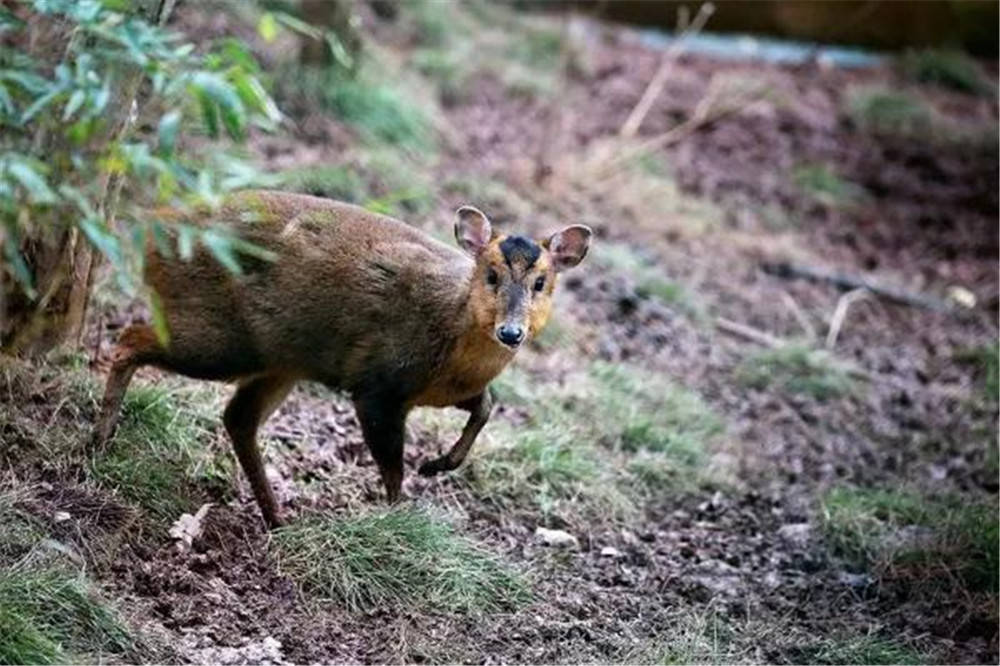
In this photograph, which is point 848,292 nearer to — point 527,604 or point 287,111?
point 287,111

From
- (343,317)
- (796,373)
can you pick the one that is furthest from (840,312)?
(343,317)

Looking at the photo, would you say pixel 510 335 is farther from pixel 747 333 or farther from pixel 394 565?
pixel 747 333

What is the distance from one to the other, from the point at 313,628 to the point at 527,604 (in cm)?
79

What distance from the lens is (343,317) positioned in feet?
18.9

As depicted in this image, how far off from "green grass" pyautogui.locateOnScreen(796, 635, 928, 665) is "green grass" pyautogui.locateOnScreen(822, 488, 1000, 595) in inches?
32.0

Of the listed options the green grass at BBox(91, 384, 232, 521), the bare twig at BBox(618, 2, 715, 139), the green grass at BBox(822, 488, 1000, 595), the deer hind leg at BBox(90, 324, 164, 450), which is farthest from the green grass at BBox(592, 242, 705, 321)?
the deer hind leg at BBox(90, 324, 164, 450)

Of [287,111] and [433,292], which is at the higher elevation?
[433,292]

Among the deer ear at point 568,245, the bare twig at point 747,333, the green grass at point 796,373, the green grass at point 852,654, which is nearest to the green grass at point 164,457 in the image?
the deer ear at point 568,245

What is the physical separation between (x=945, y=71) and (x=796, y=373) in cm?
624

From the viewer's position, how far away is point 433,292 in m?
5.83

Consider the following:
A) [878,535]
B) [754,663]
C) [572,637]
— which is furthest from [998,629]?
[572,637]

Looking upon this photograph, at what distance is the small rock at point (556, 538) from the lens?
6.37 meters

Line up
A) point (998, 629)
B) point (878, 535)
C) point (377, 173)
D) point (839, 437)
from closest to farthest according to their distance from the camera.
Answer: point (998, 629)
point (878, 535)
point (839, 437)
point (377, 173)

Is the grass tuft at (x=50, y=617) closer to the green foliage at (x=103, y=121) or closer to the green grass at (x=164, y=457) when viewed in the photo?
the green grass at (x=164, y=457)
